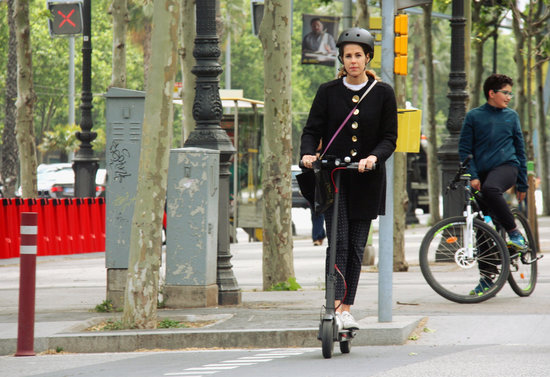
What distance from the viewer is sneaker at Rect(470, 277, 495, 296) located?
948 centimetres

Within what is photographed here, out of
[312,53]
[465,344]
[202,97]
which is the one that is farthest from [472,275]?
[312,53]

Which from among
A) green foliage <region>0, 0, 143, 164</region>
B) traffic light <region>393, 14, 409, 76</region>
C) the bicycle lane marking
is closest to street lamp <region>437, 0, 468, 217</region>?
traffic light <region>393, 14, 409, 76</region>

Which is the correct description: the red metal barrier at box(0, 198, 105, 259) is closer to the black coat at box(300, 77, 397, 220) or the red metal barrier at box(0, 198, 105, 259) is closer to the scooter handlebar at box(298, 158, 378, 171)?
the black coat at box(300, 77, 397, 220)

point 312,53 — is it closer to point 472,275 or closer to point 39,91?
point 472,275

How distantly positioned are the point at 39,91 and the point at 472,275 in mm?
59760

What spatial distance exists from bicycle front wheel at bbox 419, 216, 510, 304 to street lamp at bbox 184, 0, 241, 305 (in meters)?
1.94

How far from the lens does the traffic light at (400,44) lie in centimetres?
772

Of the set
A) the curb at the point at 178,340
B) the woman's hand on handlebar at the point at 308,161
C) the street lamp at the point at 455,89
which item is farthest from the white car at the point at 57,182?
the woman's hand on handlebar at the point at 308,161

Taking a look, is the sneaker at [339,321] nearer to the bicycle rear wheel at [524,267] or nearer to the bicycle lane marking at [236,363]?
the bicycle lane marking at [236,363]

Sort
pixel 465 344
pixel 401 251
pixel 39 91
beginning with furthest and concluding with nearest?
pixel 39 91 < pixel 401 251 < pixel 465 344

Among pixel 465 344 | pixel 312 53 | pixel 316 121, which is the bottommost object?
pixel 465 344

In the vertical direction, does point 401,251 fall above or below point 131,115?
below

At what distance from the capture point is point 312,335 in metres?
7.65

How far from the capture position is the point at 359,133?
686cm
